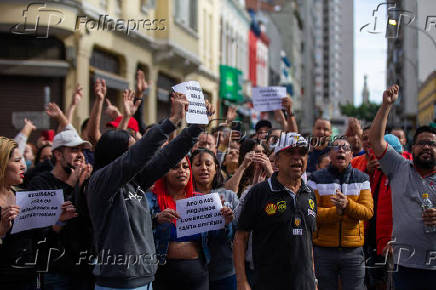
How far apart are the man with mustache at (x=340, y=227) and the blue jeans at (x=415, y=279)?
88 centimetres

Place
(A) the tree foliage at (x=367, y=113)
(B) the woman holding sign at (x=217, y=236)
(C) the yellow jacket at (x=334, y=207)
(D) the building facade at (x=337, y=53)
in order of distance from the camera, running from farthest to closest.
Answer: (D) the building facade at (x=337, y=53)
(A) the tree foliage at (x=367, y=113)
(C) the yellow jacket at (x=334, y=207)
(B) the woman holding sign at (x=217, y=236)

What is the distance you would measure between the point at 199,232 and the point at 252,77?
→ 37.8 metres

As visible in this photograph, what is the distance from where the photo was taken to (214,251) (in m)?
5.34

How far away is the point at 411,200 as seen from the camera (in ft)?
16.8

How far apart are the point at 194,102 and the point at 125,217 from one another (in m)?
0.91

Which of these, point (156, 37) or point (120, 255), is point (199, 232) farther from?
point (156, 37)

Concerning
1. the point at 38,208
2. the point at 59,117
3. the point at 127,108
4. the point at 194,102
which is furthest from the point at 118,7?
the point at 194,102

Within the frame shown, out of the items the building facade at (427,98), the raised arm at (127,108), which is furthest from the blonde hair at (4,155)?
the building facade at (427,98)

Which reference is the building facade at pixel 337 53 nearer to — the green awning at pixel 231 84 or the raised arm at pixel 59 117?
the green awning at pixel 231 84

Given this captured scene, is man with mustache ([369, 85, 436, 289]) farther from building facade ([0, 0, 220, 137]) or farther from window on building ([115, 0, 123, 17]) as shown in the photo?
window on building ([115, 0, 123, 17])

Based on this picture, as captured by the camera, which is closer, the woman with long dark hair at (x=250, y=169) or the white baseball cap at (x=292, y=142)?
the white baseball cap at (x=292, y=142)

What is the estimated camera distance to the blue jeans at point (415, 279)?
502 centimetres

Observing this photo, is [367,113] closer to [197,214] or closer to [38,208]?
[197,214]

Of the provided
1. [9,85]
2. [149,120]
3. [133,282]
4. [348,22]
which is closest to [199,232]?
[133,282]
